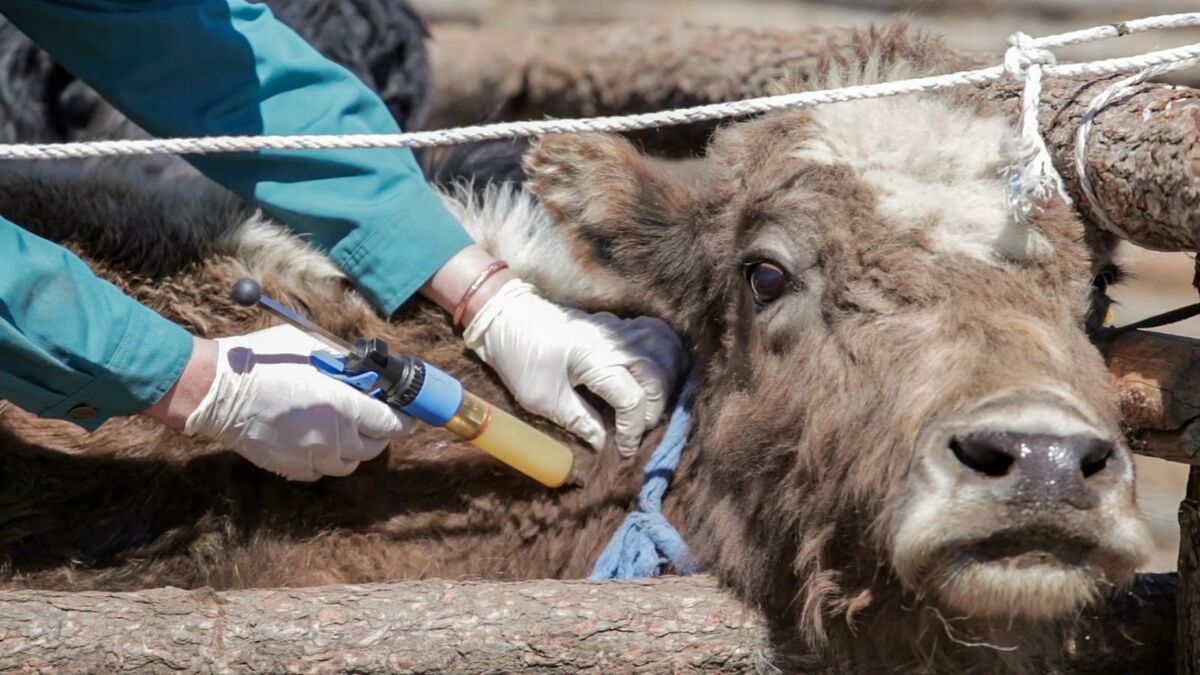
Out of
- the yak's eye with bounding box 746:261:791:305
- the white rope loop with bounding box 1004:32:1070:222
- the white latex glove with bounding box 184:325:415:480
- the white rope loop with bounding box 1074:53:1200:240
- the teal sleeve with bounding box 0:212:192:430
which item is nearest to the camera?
the white rope loop with bounding box 1074:53:1200:240

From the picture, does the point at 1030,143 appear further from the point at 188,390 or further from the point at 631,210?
the point at 188,390

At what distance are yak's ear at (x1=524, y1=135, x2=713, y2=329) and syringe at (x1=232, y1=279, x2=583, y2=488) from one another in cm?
49

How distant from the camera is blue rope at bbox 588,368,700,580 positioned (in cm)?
337

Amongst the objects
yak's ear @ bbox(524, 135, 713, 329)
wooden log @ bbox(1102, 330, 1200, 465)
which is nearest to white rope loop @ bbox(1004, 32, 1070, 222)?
wooden log @ bbox(1102, 330, 1200, 465)

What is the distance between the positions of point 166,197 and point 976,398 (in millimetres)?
2406

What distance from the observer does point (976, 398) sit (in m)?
2.61

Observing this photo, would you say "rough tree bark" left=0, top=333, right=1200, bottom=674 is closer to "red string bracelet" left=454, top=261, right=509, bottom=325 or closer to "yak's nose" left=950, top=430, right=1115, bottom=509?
"yak's nose" left=950, top=430, right=1115, bottom=509

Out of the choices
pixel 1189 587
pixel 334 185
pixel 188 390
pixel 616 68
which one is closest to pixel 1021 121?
pixel 1189 587

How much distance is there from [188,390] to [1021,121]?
1902 mm

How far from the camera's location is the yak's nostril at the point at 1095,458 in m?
2.51

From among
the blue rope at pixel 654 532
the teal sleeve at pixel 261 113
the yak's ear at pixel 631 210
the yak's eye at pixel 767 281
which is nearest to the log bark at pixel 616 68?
the yak's ear at pixel 631 210

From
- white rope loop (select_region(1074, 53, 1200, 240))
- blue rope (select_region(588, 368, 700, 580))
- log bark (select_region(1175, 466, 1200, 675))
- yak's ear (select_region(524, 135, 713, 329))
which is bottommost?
blue rope (select_region(588, 368, 700, 580))

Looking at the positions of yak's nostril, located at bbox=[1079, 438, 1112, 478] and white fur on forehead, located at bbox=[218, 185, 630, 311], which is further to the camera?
white fur on forehead, located at bbox=[218, 185, 630, 311]

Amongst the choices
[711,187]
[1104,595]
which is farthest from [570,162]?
[1104,595]
